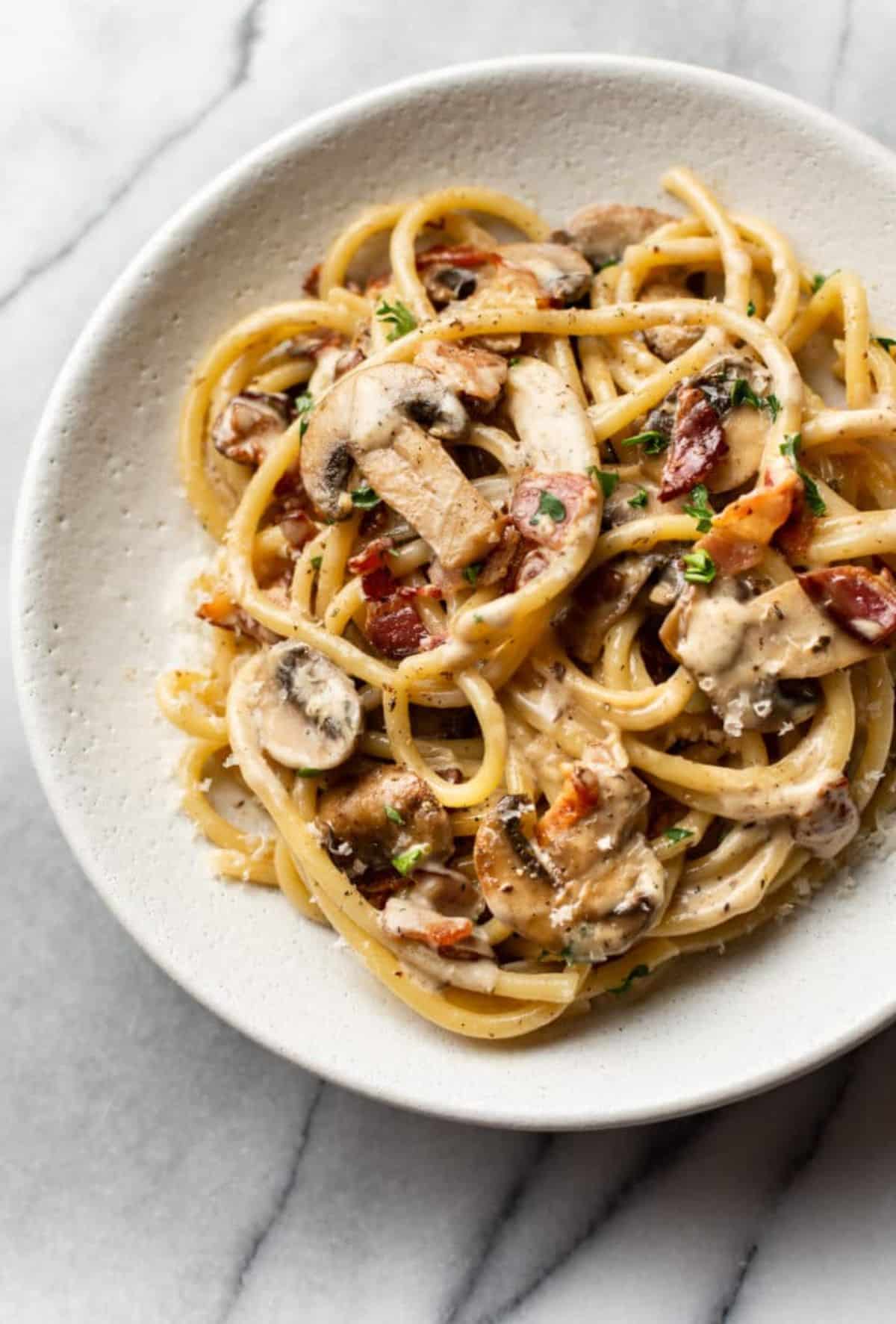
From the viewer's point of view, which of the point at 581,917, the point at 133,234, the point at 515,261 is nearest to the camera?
the point at 581,917

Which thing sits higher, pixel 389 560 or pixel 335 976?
pixel 389 560

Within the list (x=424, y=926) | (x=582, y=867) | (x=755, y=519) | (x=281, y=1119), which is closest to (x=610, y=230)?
(x=755, y=519)

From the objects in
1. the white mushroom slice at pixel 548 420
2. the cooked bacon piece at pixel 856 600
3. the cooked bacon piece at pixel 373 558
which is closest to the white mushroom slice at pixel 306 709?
the cooked bacon piece at pixel 373 558

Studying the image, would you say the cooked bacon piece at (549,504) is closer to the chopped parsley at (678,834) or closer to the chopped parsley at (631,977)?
the chopped parsley at (678,834)

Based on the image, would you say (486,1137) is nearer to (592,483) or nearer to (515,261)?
(592,483)

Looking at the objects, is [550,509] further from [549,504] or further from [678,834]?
[678,834]

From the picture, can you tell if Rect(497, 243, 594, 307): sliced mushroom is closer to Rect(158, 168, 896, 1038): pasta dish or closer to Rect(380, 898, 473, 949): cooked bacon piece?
Rect(158, 168, 896, 1038): pasta dish

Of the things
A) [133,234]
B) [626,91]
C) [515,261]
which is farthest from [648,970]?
[133,234]
